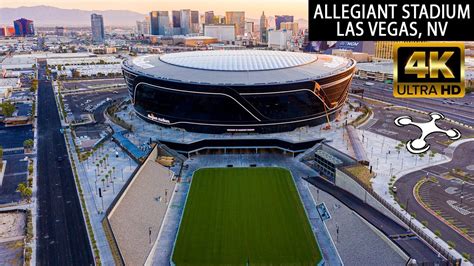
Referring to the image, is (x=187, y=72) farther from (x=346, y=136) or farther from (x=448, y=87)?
(x=448, y=87)

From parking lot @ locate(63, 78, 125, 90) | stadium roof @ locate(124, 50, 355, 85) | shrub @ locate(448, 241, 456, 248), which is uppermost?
stadium roof @ locate(124, 50, 355, 85)

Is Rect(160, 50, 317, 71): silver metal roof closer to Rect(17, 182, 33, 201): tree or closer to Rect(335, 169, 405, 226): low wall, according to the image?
Rect(335, 169, 405, 226): low wall

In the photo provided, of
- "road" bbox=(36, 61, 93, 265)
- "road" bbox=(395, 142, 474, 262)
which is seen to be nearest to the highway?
"road" bbox=(395, 142, 474, 262)

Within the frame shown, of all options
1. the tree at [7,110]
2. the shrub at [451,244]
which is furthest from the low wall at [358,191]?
the tree at [7,110]

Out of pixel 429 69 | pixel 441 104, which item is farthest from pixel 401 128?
pixel 429 69

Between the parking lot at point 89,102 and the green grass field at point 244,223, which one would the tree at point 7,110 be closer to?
the parking lot at point 89,102

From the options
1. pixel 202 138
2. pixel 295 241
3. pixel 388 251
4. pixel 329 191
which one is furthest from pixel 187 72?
pixel 388 251
